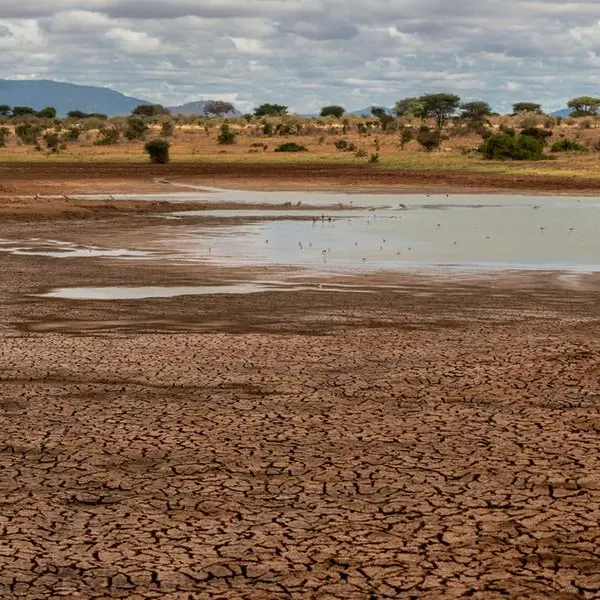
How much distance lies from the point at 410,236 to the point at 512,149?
31.1 meters

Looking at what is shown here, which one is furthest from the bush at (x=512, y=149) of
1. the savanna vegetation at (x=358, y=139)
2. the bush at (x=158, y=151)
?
the bush at (x=158, y=151)

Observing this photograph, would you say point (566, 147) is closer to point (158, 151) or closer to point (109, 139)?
point (158, 151)

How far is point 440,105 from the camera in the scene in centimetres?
8875

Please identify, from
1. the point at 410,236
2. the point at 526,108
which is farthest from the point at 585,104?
the point at 410,236

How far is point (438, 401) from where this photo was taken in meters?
9.53

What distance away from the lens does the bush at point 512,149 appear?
55.3 meters

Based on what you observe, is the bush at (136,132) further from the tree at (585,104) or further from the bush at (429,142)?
the tree at (585,104)

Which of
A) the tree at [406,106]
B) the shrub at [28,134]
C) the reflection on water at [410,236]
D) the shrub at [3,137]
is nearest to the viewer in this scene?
the reflection on water at [410,236]

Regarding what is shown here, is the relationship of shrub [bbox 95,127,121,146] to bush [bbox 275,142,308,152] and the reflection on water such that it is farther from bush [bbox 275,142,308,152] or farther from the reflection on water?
the reflection on water

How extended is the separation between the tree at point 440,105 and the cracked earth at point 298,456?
76.8 m

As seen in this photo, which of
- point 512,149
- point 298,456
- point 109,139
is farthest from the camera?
point 109,139

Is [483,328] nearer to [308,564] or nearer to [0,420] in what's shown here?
[0,420]

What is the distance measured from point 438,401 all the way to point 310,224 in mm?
19657

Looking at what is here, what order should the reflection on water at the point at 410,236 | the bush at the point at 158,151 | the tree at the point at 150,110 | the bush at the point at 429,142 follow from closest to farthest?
the reflection on water at the point at 410,236
the bush at the point at 158,151
the bush at the point at 429,142
the tree at the point at 150,110
